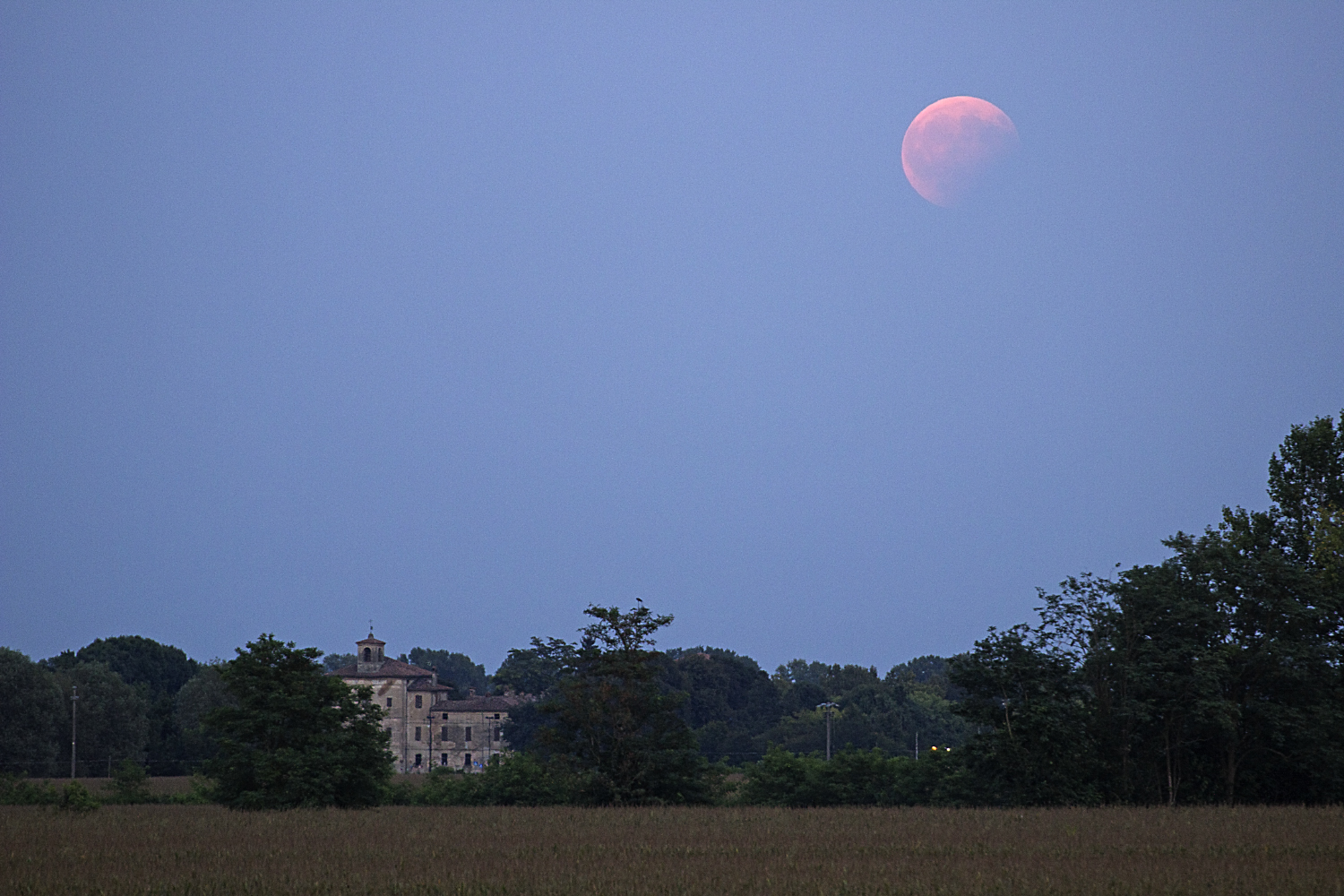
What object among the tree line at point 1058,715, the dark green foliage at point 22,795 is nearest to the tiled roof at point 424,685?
the dark green foliage at point 22,795

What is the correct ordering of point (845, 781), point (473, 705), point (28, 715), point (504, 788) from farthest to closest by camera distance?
point (473, 705) → point (28, 715) → point (504, 788) → point (845, 781)

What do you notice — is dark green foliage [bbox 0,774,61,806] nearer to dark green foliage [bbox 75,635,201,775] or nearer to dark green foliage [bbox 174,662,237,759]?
dark green foliage [bbox 174,662,237,759]

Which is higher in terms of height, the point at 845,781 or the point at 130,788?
the point at 845,781

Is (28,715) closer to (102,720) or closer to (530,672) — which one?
(102,720)

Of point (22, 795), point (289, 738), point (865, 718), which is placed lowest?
point (865, 718)

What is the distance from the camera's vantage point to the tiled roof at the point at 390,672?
131000 millimetres

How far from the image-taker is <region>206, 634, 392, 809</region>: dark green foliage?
3444 centimetres

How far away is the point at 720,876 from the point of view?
62.7ft

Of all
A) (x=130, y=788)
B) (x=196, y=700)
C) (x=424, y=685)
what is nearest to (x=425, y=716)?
(x=424, y=685)

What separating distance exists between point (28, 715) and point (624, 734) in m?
71.1

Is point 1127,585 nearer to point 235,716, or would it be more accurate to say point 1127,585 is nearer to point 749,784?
point 749,784

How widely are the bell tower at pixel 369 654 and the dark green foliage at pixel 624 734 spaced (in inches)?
4020

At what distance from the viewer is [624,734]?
122ft

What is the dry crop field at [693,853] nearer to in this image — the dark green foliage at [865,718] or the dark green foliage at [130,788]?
the dark green foliage at [130,788]
